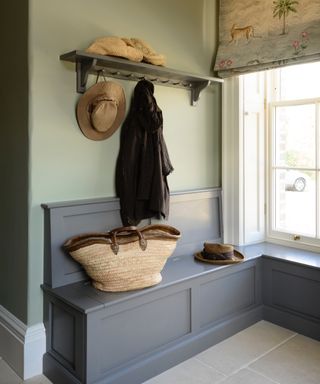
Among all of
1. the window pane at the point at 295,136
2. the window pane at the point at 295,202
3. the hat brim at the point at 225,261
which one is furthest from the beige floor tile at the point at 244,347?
the window pane at the point at 295,136

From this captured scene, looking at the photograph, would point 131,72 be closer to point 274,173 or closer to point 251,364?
point 274,173

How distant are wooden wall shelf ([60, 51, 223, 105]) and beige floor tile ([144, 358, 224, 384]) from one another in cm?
167

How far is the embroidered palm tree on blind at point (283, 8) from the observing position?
2.60 m

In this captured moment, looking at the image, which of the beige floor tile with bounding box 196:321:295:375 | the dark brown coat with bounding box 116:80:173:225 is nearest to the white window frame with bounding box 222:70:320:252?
the beige floor tile with bounding box 196:321:295:375

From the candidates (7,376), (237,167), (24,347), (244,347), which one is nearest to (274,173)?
(237,167)

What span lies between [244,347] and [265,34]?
2.07 m

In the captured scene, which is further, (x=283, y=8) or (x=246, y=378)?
(x=283, y=8)

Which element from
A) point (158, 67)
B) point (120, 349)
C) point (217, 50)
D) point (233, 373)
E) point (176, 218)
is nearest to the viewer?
point (120, 349)

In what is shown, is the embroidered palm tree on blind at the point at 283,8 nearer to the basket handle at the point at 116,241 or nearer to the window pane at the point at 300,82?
the window pane at the point at 300,82

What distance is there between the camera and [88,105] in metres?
2.31

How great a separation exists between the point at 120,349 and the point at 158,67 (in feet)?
5.34

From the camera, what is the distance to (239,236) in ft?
10.0

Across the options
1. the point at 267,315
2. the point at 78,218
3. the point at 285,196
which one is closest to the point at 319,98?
the point at 285,196

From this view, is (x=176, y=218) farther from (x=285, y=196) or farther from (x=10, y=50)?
(x=10, y=50)
